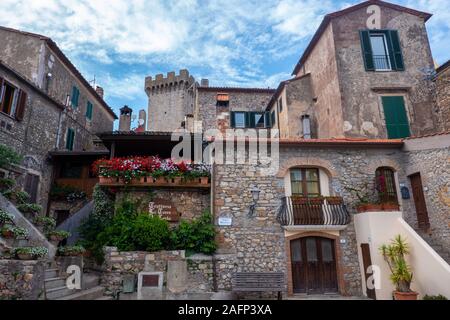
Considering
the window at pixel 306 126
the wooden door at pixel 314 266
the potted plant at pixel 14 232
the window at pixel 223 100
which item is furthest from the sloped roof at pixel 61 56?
the wooden door at pixel 314 266

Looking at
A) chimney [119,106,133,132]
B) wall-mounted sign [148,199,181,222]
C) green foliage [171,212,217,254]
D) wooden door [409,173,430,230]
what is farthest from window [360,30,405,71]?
chimney [119,106,133,132]

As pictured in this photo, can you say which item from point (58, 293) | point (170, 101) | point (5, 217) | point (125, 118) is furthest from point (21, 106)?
point (170, 101)

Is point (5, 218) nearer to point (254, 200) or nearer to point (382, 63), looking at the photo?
point (254, 200)

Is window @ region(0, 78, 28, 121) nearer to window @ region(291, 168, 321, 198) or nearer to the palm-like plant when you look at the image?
window @ region(291, 168, 321, 198)

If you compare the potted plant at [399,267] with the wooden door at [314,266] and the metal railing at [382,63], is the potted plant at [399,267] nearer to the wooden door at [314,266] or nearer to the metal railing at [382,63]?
the wooden door at [314,266]

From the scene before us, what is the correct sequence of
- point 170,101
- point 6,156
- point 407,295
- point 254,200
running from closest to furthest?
1. point 407,295
2. point 254,200
3. point 6,156
4. point 170,101

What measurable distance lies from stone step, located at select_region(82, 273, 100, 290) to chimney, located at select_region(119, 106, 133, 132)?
15.0m

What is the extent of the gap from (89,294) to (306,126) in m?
11.6

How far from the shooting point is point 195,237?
28.8 ft

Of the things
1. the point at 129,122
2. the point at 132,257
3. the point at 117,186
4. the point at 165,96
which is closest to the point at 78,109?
→ the point at 129,122

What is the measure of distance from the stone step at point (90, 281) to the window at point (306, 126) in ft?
35.8

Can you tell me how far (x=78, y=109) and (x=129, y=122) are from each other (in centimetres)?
545

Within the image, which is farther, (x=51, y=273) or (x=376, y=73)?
(x=376, y=73)

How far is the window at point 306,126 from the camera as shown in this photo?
1432 centimetres
